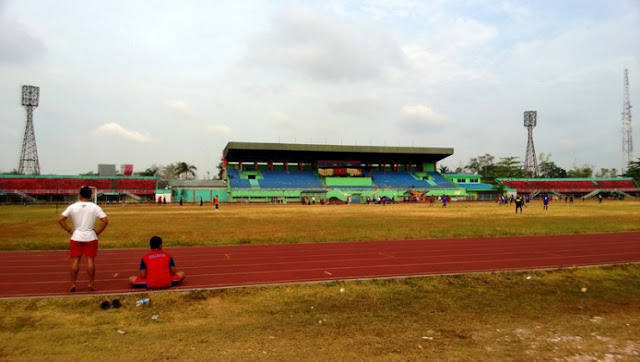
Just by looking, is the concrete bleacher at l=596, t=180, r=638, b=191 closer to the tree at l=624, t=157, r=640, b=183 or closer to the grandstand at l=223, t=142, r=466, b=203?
the tree at l=624, t=157, r=640, b=183

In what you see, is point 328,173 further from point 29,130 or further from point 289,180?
point 29,130

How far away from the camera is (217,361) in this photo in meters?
4.15

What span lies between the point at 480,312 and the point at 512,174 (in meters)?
103

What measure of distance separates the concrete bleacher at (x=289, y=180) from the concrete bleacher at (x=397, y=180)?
455 inches

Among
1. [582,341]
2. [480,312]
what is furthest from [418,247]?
[582,341]

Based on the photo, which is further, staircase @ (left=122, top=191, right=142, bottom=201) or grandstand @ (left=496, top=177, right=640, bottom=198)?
grandstand @ (left=496, top=177, right=640, bottom=198)

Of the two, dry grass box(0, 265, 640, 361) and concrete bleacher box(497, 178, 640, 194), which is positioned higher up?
concrete bleacher box(497, 178, 640, 194)

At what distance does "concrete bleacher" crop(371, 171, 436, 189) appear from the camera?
74.3 metres

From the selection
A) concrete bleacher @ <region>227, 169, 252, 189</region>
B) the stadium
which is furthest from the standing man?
concrete bleacher @ <region>227, 169, 252, 189</region>

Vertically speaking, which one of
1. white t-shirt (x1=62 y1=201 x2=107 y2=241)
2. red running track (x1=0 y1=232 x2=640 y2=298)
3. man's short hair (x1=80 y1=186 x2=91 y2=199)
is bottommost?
red running track (x1=0 y1=232 x2=640 y2=298)

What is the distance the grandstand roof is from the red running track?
5614cm

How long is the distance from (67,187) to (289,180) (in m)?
34.9

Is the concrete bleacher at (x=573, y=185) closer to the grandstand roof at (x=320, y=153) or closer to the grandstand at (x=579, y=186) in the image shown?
Answer: the grandstand at (x=579, y=186)

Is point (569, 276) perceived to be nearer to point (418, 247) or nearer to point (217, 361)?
point (418, 247)
